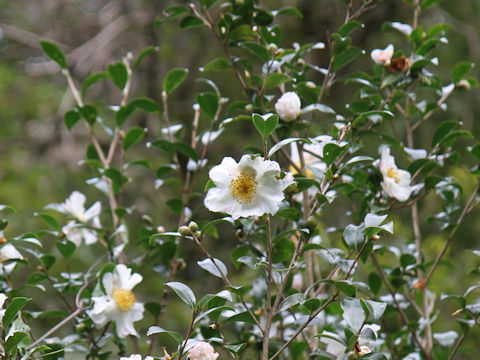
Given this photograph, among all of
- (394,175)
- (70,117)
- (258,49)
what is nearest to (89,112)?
(70,117)

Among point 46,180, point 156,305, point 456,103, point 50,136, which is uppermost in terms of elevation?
point 156,305

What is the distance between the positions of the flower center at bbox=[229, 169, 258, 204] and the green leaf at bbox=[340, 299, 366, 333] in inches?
8.6

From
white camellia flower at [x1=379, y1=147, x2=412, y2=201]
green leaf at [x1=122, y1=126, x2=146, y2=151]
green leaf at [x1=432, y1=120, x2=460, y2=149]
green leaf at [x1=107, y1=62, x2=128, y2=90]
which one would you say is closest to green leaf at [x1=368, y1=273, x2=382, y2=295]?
white camellia flower at [x1=379, y1=147, x2=412, y2=201]

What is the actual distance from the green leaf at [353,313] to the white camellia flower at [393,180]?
0.32m

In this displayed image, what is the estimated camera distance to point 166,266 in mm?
1299

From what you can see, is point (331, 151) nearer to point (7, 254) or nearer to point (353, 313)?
point (353, 313)

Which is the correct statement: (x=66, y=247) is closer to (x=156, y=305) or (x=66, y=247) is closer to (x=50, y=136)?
(x=156, y=305)

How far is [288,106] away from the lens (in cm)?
104

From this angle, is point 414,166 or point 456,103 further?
point 456,103

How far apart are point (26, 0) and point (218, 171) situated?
11.9 ft

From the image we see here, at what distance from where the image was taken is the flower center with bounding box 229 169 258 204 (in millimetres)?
858

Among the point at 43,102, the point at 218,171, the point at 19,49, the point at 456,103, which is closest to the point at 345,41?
the point at 218,171

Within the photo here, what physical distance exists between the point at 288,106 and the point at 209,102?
30cm

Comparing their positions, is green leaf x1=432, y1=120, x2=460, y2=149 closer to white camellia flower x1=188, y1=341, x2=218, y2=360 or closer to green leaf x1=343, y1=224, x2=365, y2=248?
green leaf x1=343, y1=224, x2=365, y2=248
